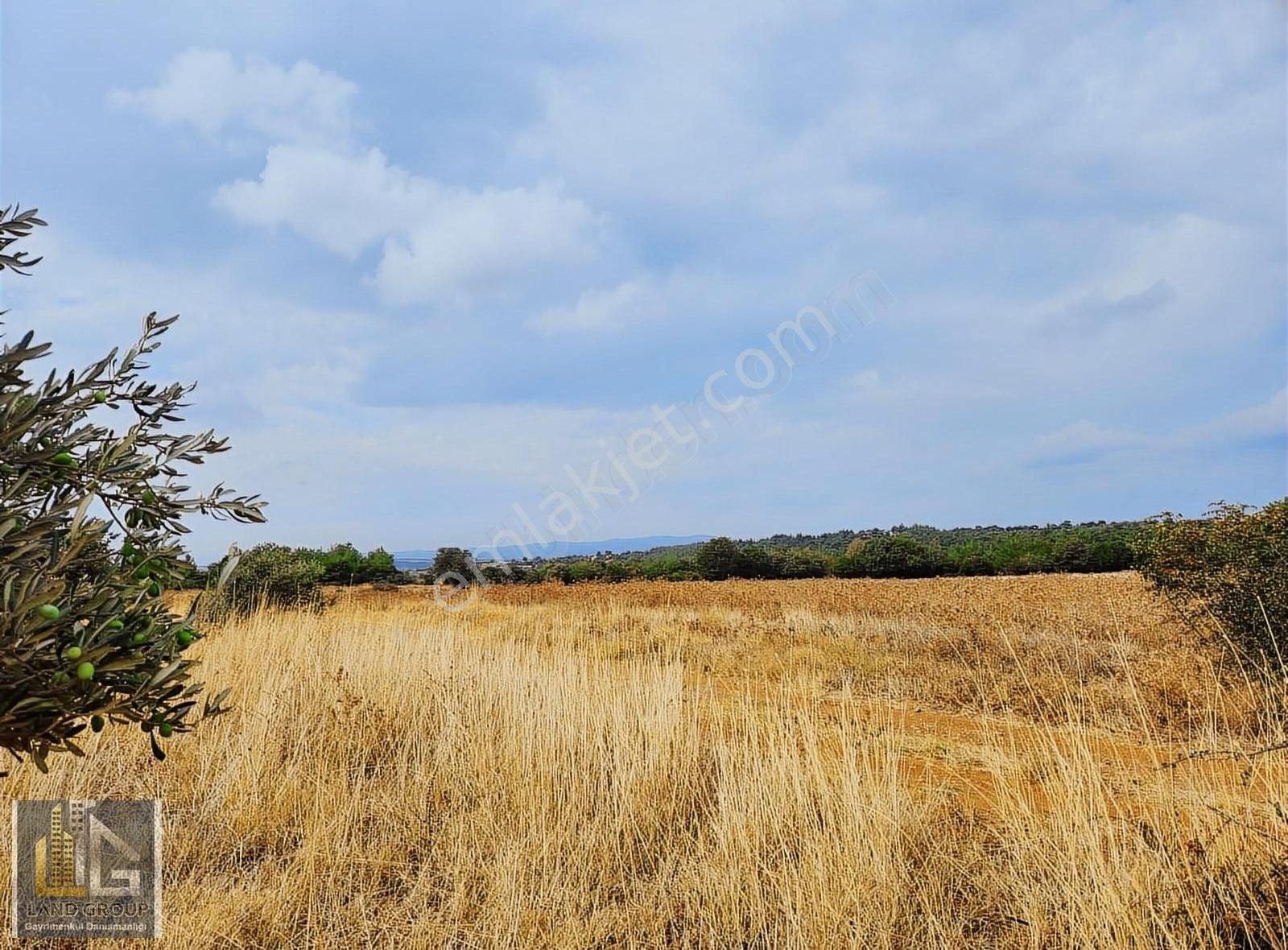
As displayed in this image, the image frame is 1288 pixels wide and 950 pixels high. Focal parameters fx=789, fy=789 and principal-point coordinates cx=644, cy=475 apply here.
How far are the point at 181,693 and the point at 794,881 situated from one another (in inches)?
89.4

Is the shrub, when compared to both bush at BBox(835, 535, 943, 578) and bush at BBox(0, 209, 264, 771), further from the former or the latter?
bush at BBox(0, 209, 264, 771)

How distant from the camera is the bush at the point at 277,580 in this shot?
11719 millimetres

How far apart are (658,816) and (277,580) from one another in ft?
34.2

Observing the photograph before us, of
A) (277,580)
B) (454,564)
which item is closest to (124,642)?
(277,580)

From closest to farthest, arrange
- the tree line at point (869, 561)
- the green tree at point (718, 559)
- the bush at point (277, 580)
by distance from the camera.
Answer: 1. the bush at point (277, 580)
2. the tree line at point (869, 561)
3. the green tree at point (718, 559)

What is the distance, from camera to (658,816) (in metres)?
3.79

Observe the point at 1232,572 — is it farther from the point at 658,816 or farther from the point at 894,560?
the point at 894,560

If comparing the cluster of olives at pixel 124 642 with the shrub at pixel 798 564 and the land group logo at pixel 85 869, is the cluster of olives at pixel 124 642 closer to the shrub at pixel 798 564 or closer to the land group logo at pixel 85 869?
the land group logo at pixel 85 869

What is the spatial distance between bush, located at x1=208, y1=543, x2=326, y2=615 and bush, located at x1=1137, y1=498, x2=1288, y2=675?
10641 mm

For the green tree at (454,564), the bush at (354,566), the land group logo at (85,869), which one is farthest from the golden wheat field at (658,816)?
the bush at (354,566)

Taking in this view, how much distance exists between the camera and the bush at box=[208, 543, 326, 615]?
11.7m

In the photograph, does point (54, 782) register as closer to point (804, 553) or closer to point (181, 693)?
point (181, 693)

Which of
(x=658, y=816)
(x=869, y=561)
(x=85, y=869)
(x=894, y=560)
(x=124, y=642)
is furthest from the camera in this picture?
(x=869, y=561)

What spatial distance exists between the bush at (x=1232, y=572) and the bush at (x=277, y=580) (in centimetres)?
1064
